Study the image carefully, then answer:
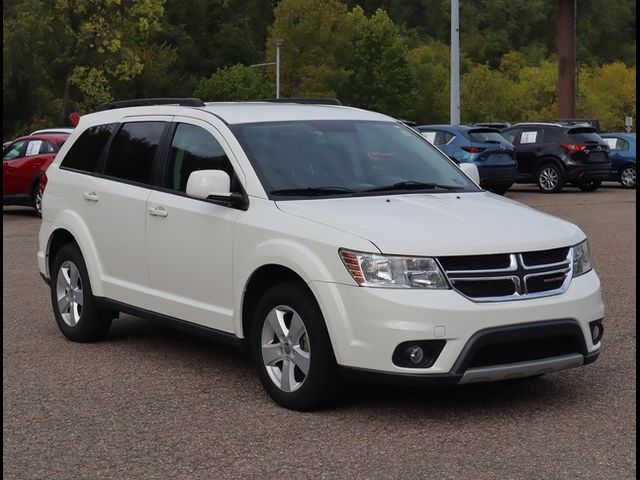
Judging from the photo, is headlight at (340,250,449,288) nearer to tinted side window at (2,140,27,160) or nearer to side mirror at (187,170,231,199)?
side mirror at (187,170,231,199)

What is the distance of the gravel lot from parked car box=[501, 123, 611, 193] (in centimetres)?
1971

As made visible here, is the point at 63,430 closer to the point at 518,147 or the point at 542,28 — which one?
the point at 518,147

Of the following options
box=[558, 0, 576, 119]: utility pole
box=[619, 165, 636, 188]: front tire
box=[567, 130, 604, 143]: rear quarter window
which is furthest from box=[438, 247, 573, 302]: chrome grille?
box=[558, 0, 576, 119]: utility pole

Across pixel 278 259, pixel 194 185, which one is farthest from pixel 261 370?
pixel 194 185

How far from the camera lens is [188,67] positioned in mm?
97750

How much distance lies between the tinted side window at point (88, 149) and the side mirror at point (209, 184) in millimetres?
2038

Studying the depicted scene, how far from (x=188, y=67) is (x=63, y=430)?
307 ft

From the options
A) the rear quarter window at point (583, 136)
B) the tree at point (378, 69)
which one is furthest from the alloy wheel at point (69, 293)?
the tree at point (378, 69)

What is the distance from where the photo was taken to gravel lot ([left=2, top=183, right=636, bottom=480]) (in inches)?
208

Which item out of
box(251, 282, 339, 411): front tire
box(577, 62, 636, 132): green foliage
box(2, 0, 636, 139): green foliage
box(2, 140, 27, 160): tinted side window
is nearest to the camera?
box(251, 282, 339, 411): front tire

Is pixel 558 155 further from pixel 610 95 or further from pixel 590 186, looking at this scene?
pixel 610 95

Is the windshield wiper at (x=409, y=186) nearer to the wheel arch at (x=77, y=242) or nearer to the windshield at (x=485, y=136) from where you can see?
the wheel arch at (x=77, y=242)

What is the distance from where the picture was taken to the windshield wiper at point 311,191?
265 inches

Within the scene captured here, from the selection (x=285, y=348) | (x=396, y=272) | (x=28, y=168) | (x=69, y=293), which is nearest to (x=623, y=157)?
(x=28, y=168)
